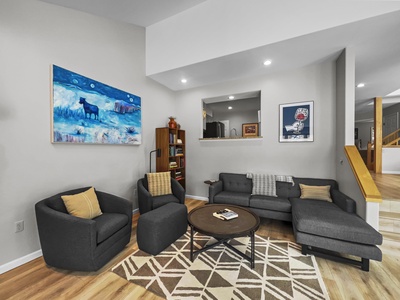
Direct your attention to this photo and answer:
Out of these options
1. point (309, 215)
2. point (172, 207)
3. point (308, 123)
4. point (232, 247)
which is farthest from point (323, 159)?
point (172, 207)

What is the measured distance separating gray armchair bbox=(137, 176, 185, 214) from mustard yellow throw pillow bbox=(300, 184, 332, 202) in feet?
7.30

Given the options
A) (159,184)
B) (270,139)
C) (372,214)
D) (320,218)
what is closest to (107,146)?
(159,184)

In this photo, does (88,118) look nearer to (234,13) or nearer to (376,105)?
(234,13)

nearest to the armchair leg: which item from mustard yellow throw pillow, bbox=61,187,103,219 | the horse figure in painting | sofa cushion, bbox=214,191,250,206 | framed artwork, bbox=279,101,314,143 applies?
sofa cushion, bbox=214,191,250,206

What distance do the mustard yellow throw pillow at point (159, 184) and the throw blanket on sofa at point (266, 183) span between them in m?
1.72

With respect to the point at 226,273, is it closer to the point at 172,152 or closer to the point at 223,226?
the point at 223,226

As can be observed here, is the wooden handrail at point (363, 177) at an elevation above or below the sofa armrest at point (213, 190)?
above

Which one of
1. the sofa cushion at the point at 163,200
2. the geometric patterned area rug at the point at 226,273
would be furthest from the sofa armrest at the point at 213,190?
the geometric patterned area rug at the point at 226,273

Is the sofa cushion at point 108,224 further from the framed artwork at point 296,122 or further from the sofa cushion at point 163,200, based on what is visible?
the framed artwork at point 296,122

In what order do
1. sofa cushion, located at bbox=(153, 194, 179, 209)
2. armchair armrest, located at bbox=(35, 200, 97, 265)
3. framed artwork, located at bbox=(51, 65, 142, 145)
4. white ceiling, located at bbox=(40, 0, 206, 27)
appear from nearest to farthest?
armchair armrest, located at bbox=(35, 200, 97, 265), framed artwork, located at bbox=(51, 65, 142, 145), white ceiling, located at bbox=(40, 0, 206, 27), sofa cushion, located at bbox=(153, 194, 179, 209)

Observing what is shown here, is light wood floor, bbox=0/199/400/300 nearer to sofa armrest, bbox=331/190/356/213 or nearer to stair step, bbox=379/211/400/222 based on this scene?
stair step, bbox=379/211/400/222

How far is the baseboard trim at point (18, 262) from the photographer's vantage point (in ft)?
5.94

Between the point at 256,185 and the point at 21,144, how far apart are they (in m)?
3.59

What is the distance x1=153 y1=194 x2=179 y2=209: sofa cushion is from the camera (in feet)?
9.52
